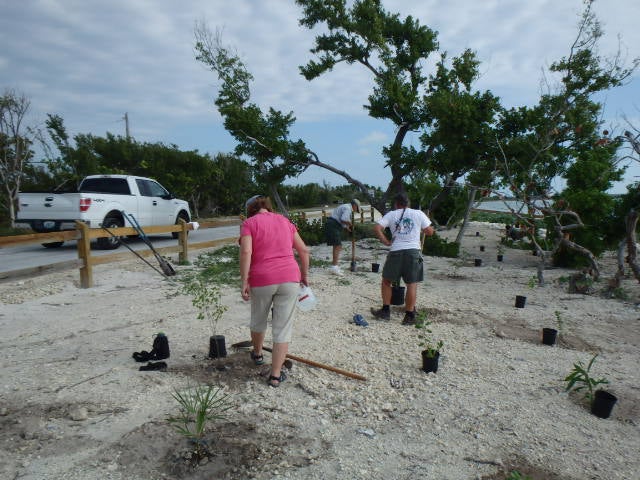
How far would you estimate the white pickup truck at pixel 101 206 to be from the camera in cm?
996

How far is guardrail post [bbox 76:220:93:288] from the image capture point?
6.78 metres

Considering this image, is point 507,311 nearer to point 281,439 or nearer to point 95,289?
point 281,439

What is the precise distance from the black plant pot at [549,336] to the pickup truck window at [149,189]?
1029cm

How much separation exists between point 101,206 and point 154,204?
205cm

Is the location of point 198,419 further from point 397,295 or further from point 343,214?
point 343,214

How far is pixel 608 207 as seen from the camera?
8977 millimetres

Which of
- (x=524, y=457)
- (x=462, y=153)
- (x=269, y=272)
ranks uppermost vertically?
(x=462, y=153)

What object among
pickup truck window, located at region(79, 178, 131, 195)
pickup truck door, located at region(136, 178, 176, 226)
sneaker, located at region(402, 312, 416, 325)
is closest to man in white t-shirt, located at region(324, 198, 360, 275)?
sneaker, located at region(402, 312, 416, 325)

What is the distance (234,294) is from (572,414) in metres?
4.69

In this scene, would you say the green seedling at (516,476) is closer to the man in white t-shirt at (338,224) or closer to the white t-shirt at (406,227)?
the white t-shirt at (406,227)

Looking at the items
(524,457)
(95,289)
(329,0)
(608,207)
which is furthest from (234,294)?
(329,0)

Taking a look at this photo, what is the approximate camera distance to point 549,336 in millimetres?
4812

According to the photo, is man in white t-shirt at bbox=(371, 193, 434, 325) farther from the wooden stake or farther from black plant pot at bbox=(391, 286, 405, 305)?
the wooden stake

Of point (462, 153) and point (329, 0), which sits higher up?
point (329, 0)
